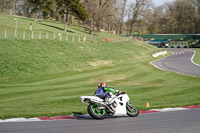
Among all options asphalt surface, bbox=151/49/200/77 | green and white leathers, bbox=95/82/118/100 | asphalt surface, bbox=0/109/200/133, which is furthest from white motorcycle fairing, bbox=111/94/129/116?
asphalt surface, bbox=151/49/200/77

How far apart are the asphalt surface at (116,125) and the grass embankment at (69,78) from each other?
2.22 metres

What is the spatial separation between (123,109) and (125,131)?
2.85m

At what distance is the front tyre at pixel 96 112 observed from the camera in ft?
42.4

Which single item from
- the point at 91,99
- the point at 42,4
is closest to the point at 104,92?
the point at 91,99

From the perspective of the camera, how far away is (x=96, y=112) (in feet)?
43.4

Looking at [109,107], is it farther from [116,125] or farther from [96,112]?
Result: [116,125]

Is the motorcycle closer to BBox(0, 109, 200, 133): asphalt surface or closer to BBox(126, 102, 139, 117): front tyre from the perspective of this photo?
BBox(126, 102, 139, 117): front tyre

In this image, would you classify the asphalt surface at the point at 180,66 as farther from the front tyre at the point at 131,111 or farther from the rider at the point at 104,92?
the rider at the point at 104,92

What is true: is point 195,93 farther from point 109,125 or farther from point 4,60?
point 4,60

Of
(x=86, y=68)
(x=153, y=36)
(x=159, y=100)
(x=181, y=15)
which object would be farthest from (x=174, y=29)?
(x=159, y=100)

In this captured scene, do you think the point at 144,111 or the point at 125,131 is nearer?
the point at 125,131

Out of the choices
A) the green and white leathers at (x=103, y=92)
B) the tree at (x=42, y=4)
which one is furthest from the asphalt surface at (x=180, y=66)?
the tree at (x=42, y=4)

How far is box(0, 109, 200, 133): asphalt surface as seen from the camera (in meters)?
10.7

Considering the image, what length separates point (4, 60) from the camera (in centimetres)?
3866
